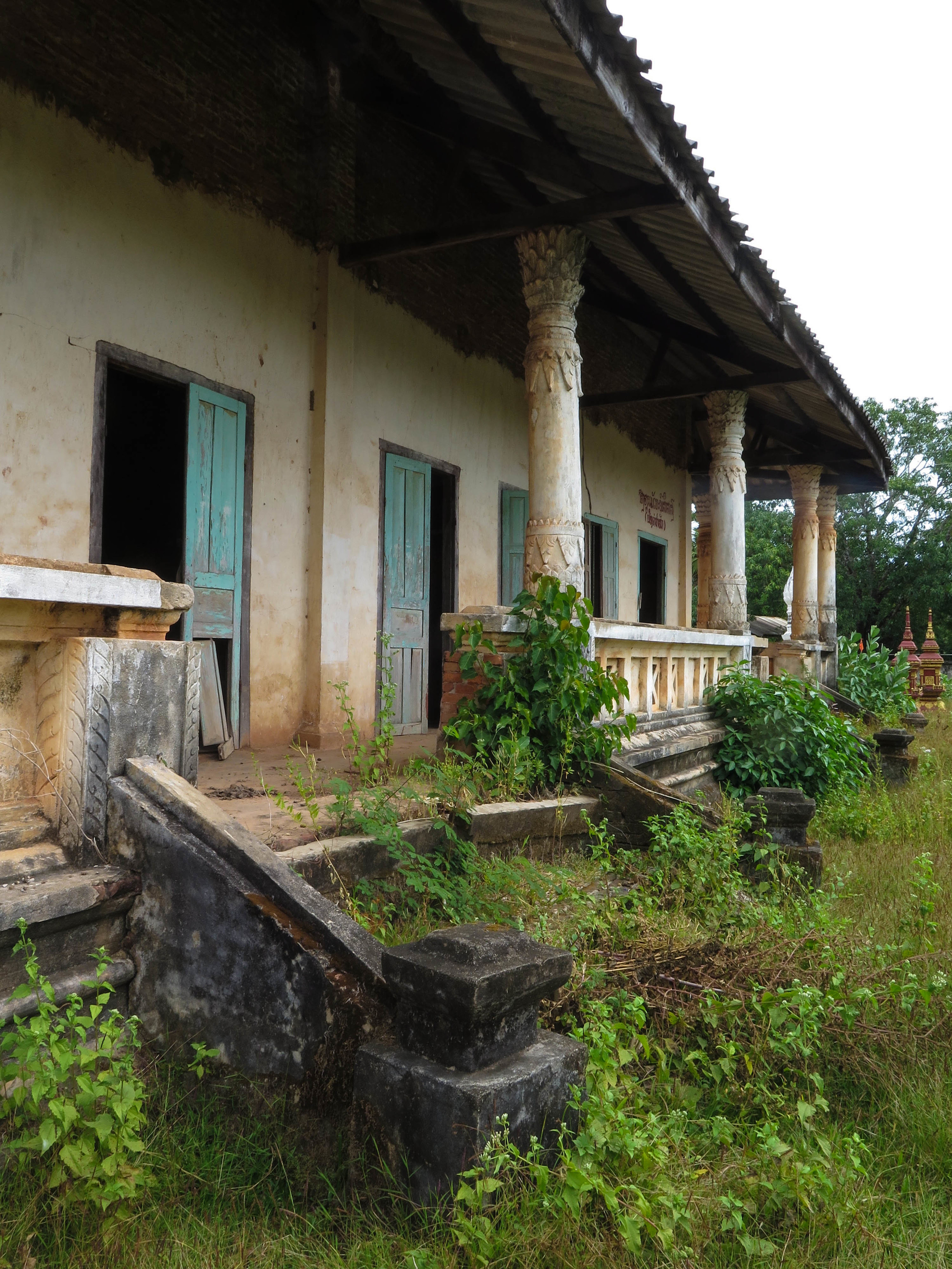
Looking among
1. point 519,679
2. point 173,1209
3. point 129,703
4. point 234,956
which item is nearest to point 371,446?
point 519,679

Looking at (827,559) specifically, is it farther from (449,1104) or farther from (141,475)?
(449,1104)

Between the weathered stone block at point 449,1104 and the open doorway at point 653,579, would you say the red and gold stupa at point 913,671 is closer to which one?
the open doorway at point 653,579

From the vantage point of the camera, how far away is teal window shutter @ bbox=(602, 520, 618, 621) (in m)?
12.0

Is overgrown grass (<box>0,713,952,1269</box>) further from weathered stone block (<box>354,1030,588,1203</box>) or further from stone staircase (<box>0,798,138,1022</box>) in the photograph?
stone staircase (<box>0,798,138,1022</box>)

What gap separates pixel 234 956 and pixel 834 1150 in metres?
1.74

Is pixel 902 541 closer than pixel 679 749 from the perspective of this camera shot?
No

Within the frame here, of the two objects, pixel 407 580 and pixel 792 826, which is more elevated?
pixel 407 580

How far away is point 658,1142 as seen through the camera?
2303 millimetres

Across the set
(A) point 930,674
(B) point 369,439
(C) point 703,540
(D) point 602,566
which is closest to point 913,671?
(A) point 930,674

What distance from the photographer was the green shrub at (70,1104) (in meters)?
2.09

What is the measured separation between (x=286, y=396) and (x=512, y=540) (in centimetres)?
337

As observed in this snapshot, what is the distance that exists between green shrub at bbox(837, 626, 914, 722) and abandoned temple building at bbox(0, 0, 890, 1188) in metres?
4.16

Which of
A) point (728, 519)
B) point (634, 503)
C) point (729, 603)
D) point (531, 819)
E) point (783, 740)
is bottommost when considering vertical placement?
point (531, 819)

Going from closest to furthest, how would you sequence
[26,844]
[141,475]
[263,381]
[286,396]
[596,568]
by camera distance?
[26,844]
[263,381]
[286,396]
[141,475]
[596,568]
